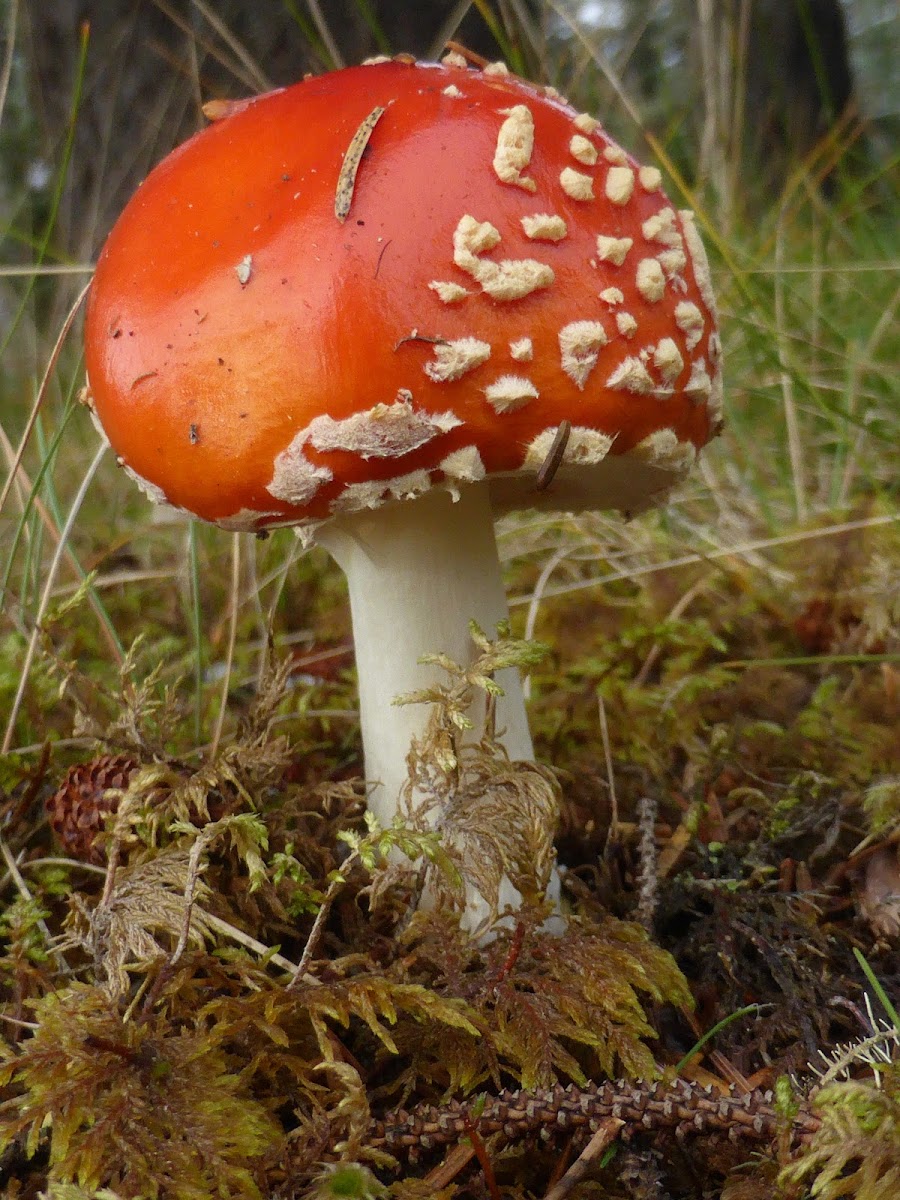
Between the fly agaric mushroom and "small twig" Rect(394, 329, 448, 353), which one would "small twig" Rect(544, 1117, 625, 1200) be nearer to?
the fly agaric mushroom

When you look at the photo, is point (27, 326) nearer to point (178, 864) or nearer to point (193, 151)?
point (193, 151)

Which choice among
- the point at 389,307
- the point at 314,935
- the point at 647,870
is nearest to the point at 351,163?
the point at 389,307

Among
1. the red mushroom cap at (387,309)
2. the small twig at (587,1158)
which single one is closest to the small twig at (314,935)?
the small twig at (587,1158)

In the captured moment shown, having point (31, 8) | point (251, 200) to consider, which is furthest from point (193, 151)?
point (31, 8)

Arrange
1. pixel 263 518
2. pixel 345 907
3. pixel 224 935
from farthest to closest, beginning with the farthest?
pixel 345 907, pixel 224 935, pixel 263 518

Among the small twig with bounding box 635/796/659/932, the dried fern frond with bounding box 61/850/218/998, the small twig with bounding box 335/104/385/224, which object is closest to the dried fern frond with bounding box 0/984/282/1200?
the dried fern frond with bounding box 61/850/218/998

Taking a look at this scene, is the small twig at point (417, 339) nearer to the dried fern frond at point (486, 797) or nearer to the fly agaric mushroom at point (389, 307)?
the fly agaric mushroom at point (389, 307)

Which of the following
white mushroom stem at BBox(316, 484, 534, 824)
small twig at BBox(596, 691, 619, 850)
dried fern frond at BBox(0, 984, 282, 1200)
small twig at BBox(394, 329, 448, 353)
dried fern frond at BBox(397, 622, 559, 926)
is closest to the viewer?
dried fern frond at BBox(0, 984, 282, 1200)
